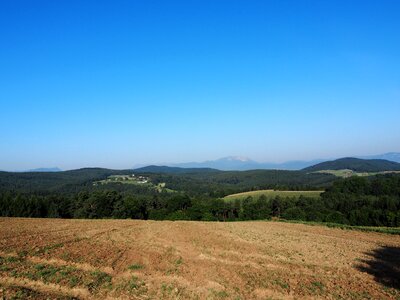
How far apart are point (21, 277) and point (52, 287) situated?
199 centimetres

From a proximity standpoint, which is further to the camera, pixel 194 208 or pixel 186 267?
pixel 194 208

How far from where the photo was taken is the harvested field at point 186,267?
43.5 feet

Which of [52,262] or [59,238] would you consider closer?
[52,262]

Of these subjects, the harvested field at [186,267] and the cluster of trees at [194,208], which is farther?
the cluster of trees at [194,208]

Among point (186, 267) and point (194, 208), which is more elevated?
point (186, 267)

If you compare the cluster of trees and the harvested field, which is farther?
the cluster of trees

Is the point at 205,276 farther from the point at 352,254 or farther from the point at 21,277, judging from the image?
the point at 352,254

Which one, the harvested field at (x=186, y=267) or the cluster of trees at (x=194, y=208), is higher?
the harvested field at (x=186, y=267)

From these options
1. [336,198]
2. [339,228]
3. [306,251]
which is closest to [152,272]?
[306,251]

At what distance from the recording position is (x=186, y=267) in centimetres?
1677

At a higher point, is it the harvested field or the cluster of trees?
the harvested field

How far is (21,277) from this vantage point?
1361 cm

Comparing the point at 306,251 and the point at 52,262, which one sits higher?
the point at 52,262

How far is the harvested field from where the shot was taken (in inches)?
522
